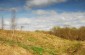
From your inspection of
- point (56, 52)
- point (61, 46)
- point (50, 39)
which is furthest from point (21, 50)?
point (50, 39)

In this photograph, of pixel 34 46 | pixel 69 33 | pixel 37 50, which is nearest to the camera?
pixel 37 50

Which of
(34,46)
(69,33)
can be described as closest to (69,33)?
(69,33)

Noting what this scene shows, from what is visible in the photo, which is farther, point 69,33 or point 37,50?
point 69,33

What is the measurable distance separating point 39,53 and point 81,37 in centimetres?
4303

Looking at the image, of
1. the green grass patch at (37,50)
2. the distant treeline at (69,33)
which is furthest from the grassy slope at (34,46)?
the distant treeline at (69,33)

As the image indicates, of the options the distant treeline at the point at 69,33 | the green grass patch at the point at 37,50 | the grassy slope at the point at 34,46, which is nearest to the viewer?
the grassy slope at the point at 34,46

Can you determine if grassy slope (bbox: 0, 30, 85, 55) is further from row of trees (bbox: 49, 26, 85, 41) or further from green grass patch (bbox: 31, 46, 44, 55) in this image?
row of trees (bbox: 49, 26, 85, 41)

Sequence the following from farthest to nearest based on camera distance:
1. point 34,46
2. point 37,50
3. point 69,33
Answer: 1. point 69,33
2. point 34,46
3. point 37,50

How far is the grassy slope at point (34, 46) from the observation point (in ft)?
122

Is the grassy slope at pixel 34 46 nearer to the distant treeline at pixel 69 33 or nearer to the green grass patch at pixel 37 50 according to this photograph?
the green grass patch at pixel 37 50

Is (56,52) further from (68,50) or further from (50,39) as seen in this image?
(50,39)

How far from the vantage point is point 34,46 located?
4500cm

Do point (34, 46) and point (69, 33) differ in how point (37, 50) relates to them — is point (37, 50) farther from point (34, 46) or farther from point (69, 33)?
point (69, 33)

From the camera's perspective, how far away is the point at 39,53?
139 ft
